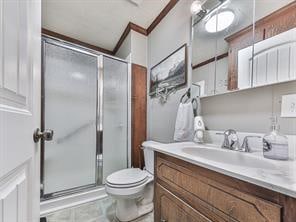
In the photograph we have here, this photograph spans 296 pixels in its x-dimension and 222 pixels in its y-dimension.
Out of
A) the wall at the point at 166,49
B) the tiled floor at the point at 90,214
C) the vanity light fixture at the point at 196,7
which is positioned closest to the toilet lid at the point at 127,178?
the tiled floor at the point at 90,214

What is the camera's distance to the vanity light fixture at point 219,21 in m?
1.12

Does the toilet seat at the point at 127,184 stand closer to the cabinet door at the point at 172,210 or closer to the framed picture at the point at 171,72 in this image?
the cabinet door at the point at 172,210

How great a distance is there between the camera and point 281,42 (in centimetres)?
84

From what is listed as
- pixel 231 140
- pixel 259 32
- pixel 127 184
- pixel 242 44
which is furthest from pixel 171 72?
pixel 127 184

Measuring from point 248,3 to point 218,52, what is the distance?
32cm

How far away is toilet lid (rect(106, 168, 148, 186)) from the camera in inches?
53.7

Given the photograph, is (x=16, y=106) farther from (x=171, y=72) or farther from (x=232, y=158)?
(x=171, y=72)

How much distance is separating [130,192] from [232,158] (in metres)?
0.85

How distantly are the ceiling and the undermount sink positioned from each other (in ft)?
5.32

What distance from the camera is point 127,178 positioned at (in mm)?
1480

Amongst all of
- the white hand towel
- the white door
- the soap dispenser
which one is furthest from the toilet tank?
the white door

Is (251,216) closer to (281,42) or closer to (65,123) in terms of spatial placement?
(281,42)

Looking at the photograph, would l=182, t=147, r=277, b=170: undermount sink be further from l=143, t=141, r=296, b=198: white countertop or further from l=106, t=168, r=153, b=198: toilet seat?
l=106, t=168, r=153, b=198: toilet seat

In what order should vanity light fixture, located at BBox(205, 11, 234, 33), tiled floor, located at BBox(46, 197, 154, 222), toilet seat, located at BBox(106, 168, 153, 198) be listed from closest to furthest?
1. vanity light fixture, located at BBox(205, 11, 234, 33)
2. toilet seat, located at BBox(106, 168, 153, 198)
3. tiled floor, located at BBox(46, 197, 154, 222)
